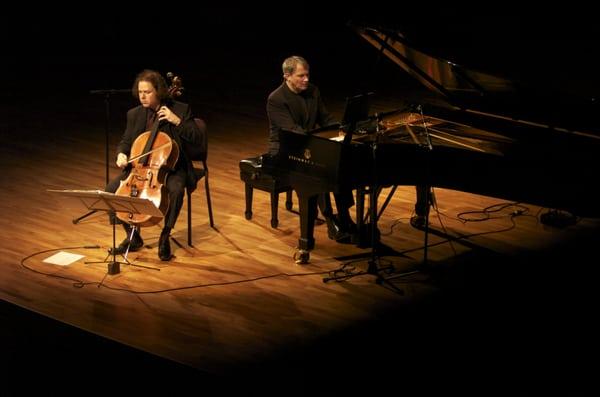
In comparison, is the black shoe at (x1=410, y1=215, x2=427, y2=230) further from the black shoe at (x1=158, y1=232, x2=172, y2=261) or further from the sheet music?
the sheet music

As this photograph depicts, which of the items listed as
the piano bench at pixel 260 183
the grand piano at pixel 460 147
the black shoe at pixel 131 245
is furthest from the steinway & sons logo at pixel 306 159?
the black shoe at pixel 131 245

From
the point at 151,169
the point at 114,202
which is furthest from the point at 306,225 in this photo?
the point at 114,202

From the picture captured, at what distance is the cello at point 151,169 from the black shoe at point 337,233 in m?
1.20

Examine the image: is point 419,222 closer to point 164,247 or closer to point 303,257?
point 303,257

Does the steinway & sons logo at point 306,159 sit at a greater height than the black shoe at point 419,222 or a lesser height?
greater

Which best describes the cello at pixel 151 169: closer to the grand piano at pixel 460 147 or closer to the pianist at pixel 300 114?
the grand piano at pixel 460 147

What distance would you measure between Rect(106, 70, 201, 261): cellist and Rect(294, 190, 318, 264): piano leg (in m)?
0.78

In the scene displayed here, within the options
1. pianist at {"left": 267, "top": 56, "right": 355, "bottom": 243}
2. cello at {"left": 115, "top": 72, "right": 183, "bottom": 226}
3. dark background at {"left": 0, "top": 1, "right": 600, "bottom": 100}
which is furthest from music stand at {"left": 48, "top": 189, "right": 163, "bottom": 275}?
dark background at {"left": 0, "top": 1, "right": 600, "bottom": 100}

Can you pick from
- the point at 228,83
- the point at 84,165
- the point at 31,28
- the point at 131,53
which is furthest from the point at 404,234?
the point at 31,28

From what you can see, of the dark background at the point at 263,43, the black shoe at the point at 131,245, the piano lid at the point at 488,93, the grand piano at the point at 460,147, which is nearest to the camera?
the grand piano at the point at 460,147

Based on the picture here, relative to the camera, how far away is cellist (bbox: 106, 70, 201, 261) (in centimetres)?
595

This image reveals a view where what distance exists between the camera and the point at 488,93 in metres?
6.22

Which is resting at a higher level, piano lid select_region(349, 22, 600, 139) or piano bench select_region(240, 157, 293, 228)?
piano lid select_region(349, 22, 600, 139)

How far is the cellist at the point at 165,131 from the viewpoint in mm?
5945
